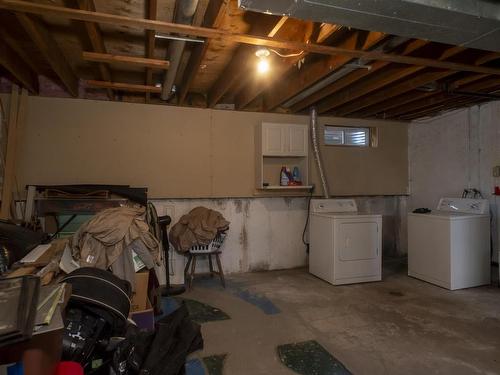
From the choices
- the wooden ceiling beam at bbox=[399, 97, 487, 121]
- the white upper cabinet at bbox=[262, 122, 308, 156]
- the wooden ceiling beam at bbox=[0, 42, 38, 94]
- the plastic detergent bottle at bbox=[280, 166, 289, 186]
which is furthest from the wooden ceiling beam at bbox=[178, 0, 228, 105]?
the wooden ceiling beam at bbox=[399, 97, 487, 121]

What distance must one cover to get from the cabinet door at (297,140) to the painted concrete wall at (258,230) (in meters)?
0.70

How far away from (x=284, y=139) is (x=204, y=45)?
6.96 ft

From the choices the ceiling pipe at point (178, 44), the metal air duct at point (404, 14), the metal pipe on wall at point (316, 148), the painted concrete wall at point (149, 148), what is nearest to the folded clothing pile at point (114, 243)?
the ceiling pipe at point (178, 44)

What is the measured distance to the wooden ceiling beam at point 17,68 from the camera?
112 inches

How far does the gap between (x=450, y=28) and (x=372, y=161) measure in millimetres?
3406

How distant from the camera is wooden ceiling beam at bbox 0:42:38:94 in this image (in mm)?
2854

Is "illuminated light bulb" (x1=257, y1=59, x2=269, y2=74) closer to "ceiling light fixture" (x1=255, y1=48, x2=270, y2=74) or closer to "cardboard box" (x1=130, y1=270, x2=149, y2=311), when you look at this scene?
"ceiling light fixture" (x1=255, y1=48, x2=270, y2=74)

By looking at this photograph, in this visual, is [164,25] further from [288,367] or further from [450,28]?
[288,367]

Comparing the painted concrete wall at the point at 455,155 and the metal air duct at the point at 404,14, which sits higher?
the metal air duct at the point at 404,14

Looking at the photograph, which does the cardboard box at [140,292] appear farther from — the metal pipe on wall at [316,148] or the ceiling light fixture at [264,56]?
the metal pipe on wall at [316,148]

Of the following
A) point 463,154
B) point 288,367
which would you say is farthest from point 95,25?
point 463,154

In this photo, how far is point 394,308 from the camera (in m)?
3.18

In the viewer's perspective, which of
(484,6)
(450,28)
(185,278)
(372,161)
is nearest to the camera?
(484,6)

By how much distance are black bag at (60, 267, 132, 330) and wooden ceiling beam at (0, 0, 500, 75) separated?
163 centimetres
